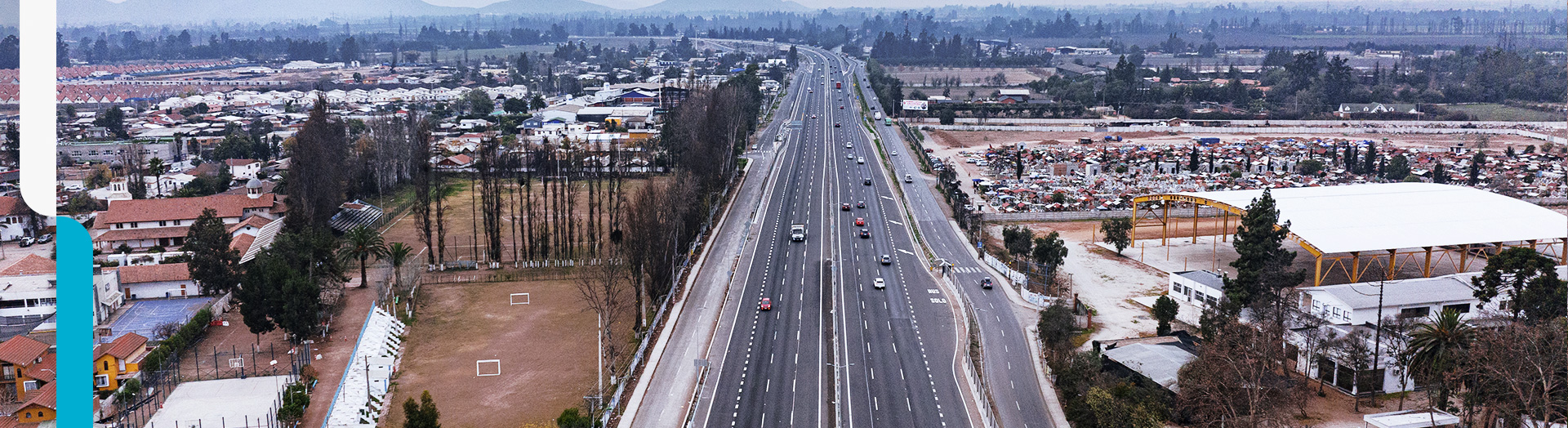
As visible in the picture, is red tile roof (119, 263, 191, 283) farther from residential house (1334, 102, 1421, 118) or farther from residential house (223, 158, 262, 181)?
residential house (1334, 102, 1421, 118)

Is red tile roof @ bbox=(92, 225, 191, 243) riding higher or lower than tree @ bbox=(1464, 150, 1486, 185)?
lower

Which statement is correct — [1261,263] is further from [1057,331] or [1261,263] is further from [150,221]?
[150,221]

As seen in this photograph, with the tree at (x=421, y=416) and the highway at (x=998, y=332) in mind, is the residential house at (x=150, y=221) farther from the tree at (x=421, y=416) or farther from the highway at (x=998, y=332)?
the highway at (x=998, y=332)

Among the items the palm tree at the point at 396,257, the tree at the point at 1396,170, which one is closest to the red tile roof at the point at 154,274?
the palm tree at the point at 396,257

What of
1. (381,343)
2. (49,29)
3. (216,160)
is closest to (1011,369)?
(381,343)

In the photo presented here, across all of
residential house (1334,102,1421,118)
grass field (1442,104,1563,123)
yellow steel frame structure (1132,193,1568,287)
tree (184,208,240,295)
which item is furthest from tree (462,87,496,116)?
grass field (1442,104,1563,123)
